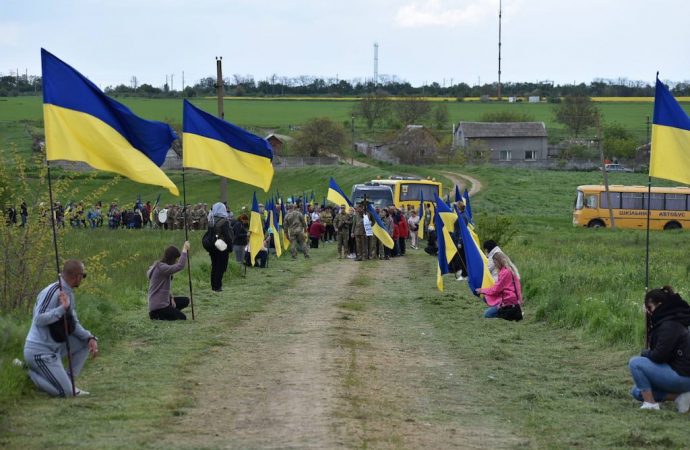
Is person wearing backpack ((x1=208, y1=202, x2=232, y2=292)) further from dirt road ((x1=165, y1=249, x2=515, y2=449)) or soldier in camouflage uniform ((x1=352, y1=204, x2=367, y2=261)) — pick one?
soldier in camouflage uniform ((x1=352, y1=204, x2=367, y2=261))

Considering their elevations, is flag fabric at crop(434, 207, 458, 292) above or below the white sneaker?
below

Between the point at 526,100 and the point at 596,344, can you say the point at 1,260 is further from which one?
the point at 526,100

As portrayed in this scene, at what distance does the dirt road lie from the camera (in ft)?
29.3

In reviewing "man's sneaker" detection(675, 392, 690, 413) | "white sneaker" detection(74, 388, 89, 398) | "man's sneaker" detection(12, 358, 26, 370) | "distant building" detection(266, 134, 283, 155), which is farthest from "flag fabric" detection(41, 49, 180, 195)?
"distant building" detection(266, 134, 283, 155)

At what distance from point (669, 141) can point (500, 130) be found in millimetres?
111611

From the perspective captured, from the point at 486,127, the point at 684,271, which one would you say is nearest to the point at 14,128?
the point at 486,127

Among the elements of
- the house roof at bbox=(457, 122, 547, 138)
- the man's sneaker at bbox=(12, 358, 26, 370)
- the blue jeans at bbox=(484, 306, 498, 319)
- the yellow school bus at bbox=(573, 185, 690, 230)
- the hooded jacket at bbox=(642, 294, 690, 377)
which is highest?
the hooded jacket at bbox=(642, 294, 690, 377)

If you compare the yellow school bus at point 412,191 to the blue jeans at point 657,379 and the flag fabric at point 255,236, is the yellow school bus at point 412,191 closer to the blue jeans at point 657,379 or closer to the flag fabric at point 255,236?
the flag fabric at point 255,236

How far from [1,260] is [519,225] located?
36609 mm

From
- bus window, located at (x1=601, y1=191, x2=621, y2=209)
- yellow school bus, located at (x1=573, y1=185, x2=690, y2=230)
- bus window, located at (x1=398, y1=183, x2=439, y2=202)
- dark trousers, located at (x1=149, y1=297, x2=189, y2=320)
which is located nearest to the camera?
dark trousers, located at (x1=149, y1=297, x2=189, y2=320)

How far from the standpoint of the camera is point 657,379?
10.7m

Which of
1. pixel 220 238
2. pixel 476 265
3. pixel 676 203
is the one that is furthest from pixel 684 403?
pixel 676 203

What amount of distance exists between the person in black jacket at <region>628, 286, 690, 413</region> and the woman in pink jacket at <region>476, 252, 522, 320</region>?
268 inches

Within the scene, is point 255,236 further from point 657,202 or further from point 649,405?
point 657,202
